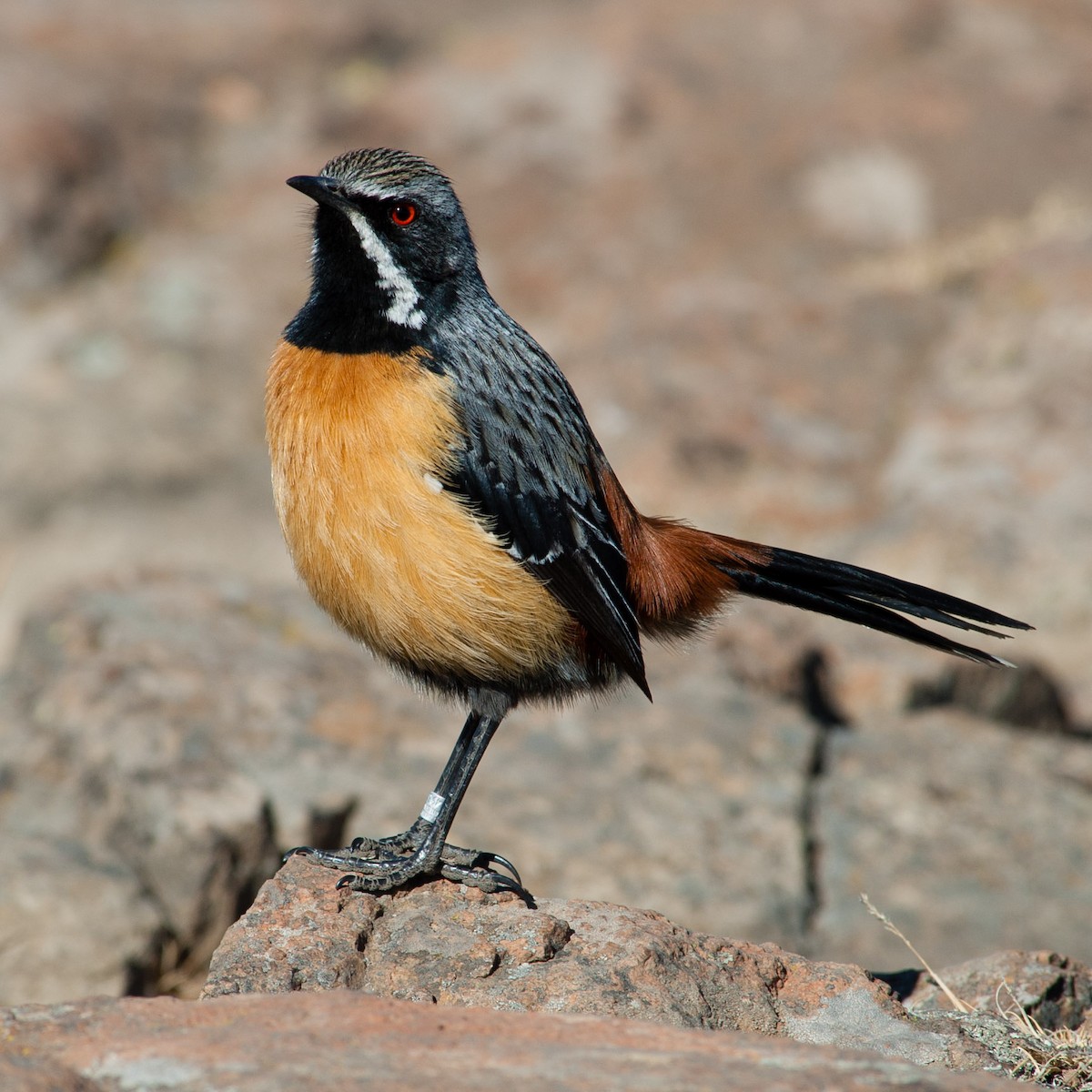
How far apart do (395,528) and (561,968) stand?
1.53 metres

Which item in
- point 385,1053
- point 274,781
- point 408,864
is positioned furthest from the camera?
point 274,781

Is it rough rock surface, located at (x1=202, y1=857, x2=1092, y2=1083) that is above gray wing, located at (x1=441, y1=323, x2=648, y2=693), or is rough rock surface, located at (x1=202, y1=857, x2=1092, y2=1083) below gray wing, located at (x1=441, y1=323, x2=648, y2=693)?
below

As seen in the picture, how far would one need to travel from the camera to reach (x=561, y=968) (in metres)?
4.09

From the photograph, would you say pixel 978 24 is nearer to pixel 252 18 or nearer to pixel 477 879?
pixel 252 18

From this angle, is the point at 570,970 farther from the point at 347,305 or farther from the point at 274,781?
the point at 274,781

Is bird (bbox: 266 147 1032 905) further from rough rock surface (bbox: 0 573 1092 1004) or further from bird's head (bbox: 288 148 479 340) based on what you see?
rough rock surface (bbox: 0 573 1092 1004)

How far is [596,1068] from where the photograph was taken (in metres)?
2.99

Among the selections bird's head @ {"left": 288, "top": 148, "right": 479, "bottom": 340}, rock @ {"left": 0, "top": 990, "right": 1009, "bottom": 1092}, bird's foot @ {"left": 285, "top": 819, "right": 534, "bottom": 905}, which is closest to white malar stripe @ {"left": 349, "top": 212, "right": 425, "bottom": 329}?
bird's head @ {"left": 288, "top": 148, "right": 479, "bottom": 340}

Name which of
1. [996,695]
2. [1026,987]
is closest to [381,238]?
[1026,987]

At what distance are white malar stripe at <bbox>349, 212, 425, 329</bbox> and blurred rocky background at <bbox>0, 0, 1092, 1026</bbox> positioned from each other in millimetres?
2635

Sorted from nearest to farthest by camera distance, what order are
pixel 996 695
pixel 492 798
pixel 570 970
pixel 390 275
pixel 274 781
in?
pixel 570 970 → pixel 390 275 → pixel 274 781 → pixel 492 798 → pixel 996 695

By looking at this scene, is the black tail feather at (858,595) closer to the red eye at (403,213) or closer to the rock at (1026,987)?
the rock at (1026,987)

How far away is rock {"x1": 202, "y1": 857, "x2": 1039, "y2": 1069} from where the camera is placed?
397cm

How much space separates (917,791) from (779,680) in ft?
3.42
